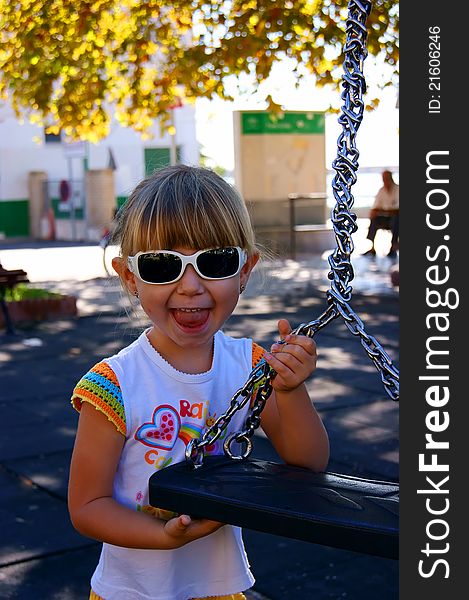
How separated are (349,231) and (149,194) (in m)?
0.52

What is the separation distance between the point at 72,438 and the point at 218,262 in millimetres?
3816

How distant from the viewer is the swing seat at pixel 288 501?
4.25 feet

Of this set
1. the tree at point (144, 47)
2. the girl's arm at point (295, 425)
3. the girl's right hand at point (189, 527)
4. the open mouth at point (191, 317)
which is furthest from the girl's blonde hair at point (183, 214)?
the tree at point (144, 47)

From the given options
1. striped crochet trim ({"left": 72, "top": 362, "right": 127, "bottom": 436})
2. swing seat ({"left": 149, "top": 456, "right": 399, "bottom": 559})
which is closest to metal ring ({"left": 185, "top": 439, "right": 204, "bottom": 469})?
swing seat ({"left": 149, "top": 456, "right": 399, "bottom": 559})

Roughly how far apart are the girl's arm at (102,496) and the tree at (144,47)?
6803 mm

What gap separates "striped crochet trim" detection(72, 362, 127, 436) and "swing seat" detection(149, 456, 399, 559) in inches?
9.4

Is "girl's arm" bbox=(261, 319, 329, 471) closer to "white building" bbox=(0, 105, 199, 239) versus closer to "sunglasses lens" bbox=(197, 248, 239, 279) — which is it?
"sunglasses lens" bbox=(197, 248, 239, 279)

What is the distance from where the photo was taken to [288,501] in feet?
4.62

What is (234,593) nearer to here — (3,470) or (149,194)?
(149,194)

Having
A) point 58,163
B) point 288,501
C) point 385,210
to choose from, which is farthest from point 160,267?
point 58,163

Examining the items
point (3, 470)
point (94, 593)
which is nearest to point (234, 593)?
point (94, 593)

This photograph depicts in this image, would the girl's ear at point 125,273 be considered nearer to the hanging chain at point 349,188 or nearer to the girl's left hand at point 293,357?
the girl's left hand at point 293,357

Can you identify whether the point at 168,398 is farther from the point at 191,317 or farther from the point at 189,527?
the point at 189,527

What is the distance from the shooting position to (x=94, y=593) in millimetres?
1967
